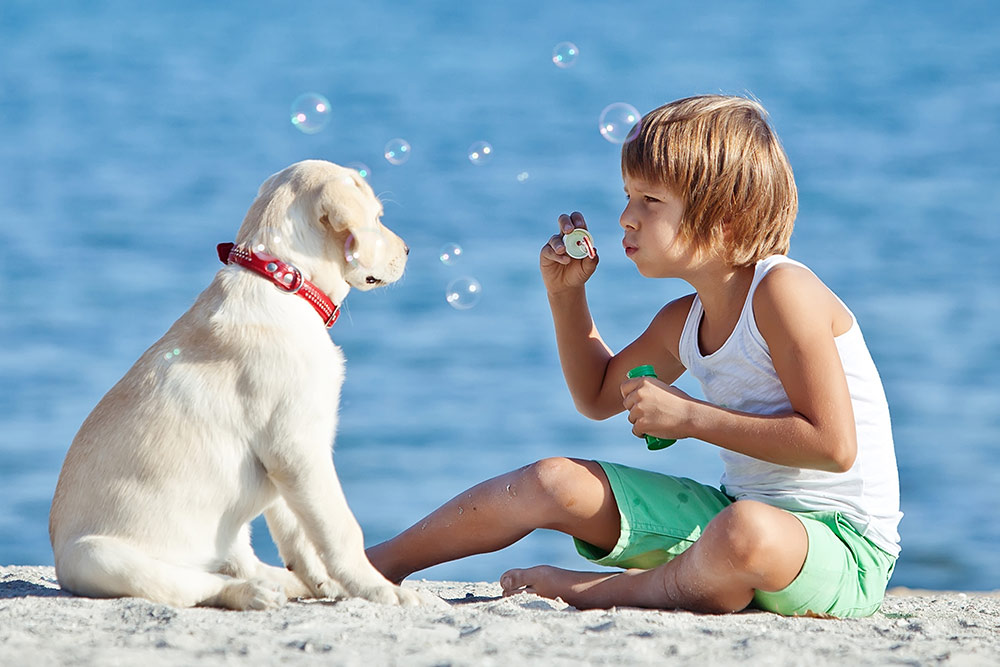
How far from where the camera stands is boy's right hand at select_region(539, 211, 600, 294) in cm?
323

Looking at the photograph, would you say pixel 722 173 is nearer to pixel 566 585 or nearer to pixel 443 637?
pixel 566 585

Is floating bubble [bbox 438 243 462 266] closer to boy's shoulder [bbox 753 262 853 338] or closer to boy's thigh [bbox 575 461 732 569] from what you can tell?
boy's thigh [bbox 575 461 732 569]

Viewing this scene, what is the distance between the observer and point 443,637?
2166 mm

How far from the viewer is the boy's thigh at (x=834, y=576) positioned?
264cm

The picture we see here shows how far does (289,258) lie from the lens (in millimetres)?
2758

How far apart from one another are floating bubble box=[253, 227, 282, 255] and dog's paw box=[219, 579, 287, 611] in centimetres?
77

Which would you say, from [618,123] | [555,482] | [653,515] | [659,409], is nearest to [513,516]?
[555,482]

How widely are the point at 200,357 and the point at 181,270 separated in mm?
9860

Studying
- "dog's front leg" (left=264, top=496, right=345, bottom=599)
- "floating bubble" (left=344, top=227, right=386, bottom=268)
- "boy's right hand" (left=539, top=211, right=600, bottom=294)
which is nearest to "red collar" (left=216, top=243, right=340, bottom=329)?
"floating bubble" (left=344, top=227, right=386, bottom=268)

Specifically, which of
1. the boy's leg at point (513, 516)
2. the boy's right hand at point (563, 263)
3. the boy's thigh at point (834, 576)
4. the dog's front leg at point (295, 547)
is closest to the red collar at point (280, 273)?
the dog's front leg at point (295, 547)

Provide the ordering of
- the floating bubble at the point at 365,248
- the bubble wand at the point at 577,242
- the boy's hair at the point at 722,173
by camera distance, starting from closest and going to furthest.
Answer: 1. the floating bubble at the point at 365,248
2. the boy's hair at the point at 722,173
3. the bubble wand at the point at 577,242

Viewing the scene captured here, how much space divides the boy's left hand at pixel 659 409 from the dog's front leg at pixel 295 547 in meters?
0.85

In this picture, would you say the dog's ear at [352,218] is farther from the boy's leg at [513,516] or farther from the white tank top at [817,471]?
the white tank top at [817,471]

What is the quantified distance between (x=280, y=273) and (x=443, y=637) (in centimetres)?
98
